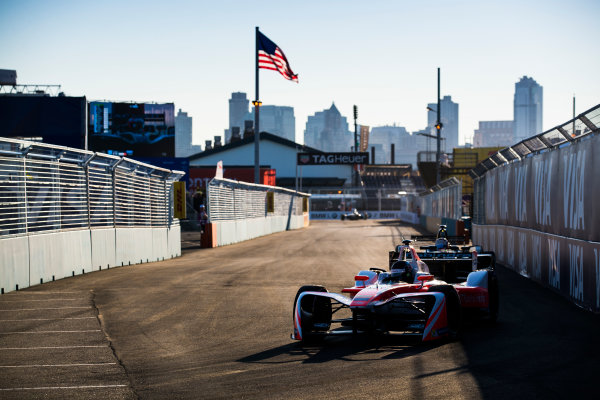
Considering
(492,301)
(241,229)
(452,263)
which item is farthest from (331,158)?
(492,301)

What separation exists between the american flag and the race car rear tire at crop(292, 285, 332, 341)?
30712 mm

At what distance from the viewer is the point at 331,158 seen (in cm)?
8769

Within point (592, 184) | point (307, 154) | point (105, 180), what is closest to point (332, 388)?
point (592, 184)

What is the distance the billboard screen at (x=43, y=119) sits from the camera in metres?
50.2

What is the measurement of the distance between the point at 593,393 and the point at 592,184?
241 inches

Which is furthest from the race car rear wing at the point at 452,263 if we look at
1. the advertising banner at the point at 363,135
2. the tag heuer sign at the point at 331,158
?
the advertising banner at the point at 363,135

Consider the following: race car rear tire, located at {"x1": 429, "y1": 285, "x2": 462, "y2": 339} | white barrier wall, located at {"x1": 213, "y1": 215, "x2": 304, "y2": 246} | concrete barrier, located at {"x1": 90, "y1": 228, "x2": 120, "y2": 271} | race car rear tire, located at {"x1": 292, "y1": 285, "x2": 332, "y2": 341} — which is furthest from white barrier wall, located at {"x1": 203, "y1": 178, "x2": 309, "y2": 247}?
race car rear tire, located at {"x1": 429, "y1": 285, "x2": 462, "y2": 339}

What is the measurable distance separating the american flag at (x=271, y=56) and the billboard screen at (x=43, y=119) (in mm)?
16431

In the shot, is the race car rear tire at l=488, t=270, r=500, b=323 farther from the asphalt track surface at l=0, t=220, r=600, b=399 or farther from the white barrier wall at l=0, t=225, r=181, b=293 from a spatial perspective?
the white barrier wall at l=0, t=225, r=181, b=293

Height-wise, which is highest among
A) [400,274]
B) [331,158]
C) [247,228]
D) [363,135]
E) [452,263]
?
[363,135]

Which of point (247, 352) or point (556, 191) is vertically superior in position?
point (556, 191)

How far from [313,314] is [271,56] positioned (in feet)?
106

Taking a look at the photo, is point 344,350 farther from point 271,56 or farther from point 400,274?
point 271,56

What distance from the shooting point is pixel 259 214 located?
43281 millimetres
